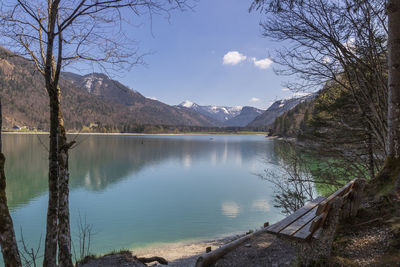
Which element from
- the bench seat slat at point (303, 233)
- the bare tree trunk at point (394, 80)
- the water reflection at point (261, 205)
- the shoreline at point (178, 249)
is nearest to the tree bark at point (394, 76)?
the bare tree trunk at point (394, 80)

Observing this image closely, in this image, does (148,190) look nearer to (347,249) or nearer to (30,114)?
(347,249)

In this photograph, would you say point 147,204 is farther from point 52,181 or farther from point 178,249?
point 52,181

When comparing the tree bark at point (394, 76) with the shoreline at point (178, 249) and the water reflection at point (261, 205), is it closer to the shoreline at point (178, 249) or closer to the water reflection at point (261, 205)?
the shoreline at point (178, 249)

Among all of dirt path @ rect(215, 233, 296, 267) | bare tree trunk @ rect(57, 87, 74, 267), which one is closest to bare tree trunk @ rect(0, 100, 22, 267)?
bare tree trunk @ rect(57, 87, 74, 267)

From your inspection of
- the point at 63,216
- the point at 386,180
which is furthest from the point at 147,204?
the point at 386,180

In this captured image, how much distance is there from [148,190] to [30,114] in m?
203

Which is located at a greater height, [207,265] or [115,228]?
[207,265]

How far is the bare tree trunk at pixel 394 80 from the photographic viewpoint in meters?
4.42

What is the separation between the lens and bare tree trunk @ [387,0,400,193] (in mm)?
4418

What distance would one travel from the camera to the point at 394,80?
4.47 metres

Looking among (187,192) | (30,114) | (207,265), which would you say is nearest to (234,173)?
(187,192)

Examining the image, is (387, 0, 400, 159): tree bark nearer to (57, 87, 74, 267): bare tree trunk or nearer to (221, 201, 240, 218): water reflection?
(57, 87, 74, 267): bare tree trunk

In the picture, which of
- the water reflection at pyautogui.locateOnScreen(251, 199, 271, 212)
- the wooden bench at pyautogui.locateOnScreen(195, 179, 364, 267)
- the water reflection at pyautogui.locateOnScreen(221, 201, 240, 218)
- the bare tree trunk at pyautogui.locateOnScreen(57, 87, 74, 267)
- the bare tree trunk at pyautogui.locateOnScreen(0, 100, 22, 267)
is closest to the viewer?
the wooden bench at pyautogui.locateOnScreen(195, 179, 364, 267)

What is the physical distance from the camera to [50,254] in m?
3.94
